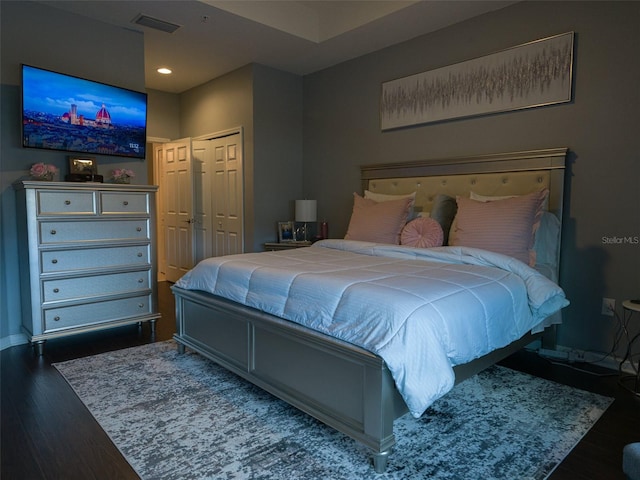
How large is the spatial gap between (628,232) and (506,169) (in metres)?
0.94

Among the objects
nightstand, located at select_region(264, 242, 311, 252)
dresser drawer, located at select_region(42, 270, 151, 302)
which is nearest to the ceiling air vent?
dresser drawer, located at select_region(42, 270, 151, 302)

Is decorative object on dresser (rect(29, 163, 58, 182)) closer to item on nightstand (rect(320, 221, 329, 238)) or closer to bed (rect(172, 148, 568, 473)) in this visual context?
bed (rect(172, 148, 568, 473))

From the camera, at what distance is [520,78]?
323 cm

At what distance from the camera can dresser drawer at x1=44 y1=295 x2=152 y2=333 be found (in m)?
3.19

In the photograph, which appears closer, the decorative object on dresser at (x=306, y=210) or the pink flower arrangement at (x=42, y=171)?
the pink flower arrangement at (x=42, y=171)

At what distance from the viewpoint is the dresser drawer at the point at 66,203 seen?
3076 mm

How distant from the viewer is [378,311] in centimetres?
175

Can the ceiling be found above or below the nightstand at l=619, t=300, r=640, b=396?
above

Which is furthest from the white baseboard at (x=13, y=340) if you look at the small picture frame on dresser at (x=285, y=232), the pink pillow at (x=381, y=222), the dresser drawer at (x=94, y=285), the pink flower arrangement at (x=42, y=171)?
the pink pillow at (x=381, y=222)

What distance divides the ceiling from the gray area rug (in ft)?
9.48

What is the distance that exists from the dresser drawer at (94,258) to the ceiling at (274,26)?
2025 millimetres

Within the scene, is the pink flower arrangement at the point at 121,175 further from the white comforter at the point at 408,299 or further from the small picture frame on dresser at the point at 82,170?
the white comforter at the point at 408,299

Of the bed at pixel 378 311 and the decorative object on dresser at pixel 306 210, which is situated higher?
the decorative object on dresser at pixel 306 210

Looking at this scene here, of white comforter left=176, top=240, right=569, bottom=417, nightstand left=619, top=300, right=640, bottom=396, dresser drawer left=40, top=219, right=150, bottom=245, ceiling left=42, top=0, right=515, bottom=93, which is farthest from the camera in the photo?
ceiling left=42, top=0, right=515, bottom=93
